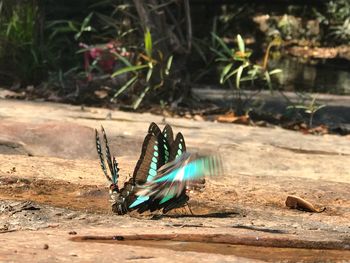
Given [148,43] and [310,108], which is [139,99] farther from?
[310,108]

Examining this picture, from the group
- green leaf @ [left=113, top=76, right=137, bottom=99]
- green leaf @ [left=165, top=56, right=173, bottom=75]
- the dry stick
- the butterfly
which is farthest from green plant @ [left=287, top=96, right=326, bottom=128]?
the dry stick

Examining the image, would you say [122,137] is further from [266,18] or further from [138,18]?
[266,18]

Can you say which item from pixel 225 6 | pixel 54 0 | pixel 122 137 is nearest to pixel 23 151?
pixel 122 137

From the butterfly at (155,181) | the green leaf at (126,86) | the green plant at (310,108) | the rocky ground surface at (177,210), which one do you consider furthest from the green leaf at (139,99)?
the butterfly at (155,181)

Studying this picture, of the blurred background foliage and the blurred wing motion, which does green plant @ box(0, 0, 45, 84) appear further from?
the blurred wing motion

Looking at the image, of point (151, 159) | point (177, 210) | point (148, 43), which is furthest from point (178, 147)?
point (148, 43)

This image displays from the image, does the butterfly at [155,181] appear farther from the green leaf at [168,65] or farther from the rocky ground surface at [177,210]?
the green leaf at [168,65]

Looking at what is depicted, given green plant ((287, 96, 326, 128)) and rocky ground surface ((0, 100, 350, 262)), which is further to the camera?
green plant ((287, 96, 326, 128))

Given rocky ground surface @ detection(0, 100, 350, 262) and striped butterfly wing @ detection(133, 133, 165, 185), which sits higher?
striped butterfly wing @ detection(133, 133, 165, 185)
